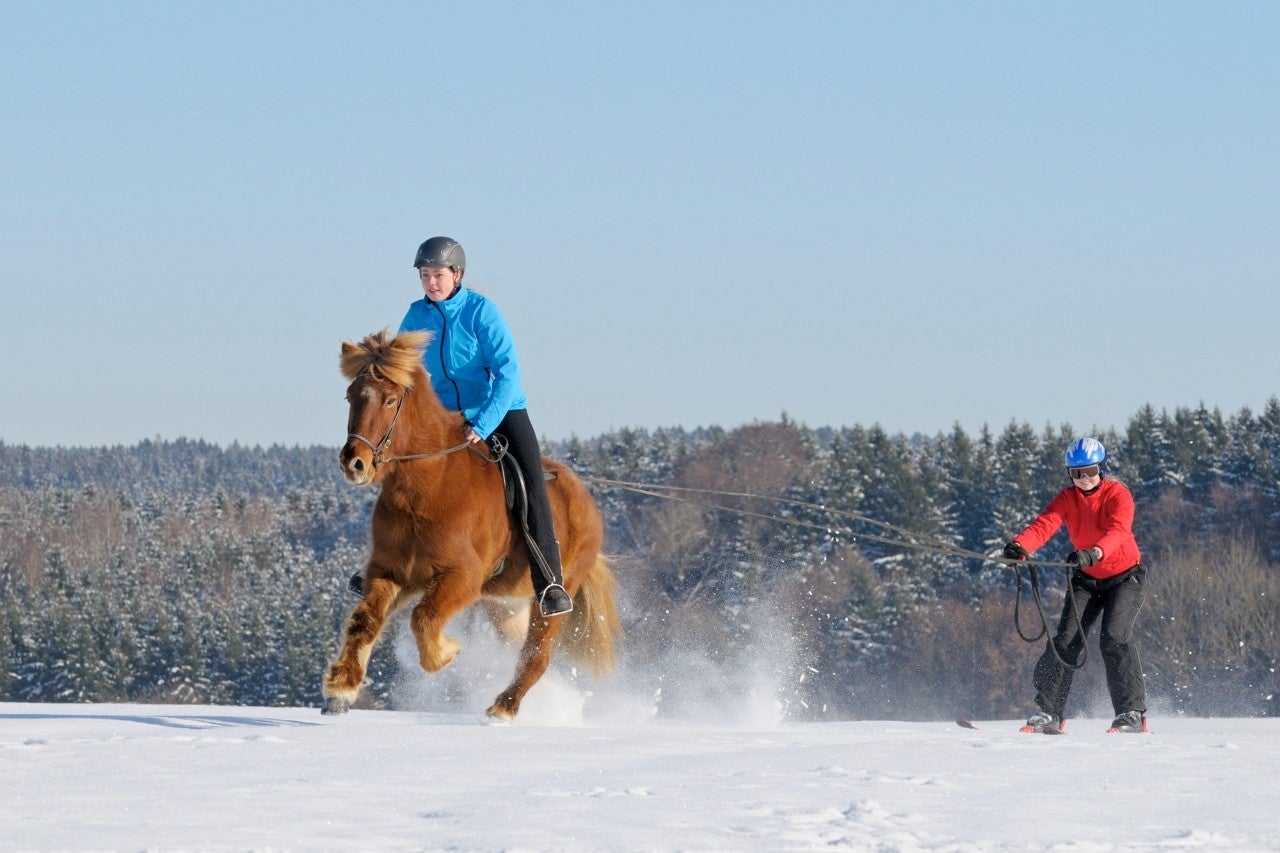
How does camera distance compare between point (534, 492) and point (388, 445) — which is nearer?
point (388, 445)

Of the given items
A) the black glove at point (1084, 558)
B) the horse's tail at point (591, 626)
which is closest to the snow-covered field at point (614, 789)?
the black glove at point (1084, 558)

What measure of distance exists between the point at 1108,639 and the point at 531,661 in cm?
352

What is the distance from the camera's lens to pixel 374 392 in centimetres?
944

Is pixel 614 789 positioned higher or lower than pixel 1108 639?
lower

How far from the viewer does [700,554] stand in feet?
264

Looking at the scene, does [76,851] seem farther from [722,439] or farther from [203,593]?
[722,439]

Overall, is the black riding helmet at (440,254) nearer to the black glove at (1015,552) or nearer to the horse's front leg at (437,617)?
the horse's front leg at (437,617)

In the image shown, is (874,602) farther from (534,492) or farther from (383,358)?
(383,358)

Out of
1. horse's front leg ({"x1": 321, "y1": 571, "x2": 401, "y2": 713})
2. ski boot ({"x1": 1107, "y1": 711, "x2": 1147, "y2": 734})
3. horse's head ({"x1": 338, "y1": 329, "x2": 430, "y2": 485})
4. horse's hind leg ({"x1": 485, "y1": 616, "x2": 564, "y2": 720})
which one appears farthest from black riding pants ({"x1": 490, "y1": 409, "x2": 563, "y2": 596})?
ski boot ({"x1": 1107, "y1": 711, "x2": 1147, "y2": 734})

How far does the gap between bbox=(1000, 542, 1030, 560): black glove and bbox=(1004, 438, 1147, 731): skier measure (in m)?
0.02

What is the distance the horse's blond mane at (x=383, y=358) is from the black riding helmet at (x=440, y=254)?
2.18ft

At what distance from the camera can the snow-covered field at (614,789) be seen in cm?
607

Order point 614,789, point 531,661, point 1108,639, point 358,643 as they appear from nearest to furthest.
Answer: point 614,789 < point 358,643 < point 531,661 < point 1108,639

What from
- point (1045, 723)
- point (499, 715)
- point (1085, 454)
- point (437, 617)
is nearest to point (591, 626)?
point (499, 715)
